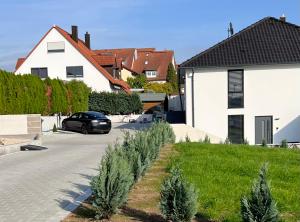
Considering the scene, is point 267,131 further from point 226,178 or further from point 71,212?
point 71,212

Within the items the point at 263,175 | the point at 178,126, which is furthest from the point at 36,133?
the point at 263,175

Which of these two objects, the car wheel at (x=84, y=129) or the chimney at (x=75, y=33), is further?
the chimney at (x=75, y=33)

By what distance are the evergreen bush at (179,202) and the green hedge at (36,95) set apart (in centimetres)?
2145

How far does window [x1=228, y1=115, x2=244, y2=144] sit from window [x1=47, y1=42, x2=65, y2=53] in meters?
27.8

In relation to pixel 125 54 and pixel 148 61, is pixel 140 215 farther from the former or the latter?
pixel 148 61

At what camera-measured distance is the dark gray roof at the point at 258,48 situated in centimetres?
3109

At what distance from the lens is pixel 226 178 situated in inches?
413

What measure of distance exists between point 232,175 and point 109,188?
4362 mm

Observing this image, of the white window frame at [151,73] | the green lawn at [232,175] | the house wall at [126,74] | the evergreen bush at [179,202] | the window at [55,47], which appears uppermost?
the window at [55,47]

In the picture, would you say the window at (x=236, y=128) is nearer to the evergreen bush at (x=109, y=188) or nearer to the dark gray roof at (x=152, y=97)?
the evergreen bush at (x=109, y=188)

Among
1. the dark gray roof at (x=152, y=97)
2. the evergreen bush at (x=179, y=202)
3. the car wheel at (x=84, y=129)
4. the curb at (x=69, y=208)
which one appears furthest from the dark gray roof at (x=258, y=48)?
the dark gray roof at (x=152, y=97)

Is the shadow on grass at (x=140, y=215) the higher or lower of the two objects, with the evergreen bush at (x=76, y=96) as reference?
lower

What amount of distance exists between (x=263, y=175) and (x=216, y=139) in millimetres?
23944

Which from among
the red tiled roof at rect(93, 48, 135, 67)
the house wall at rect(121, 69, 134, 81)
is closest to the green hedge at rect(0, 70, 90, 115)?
the house wall at rect(121, 69, 134, 81)
